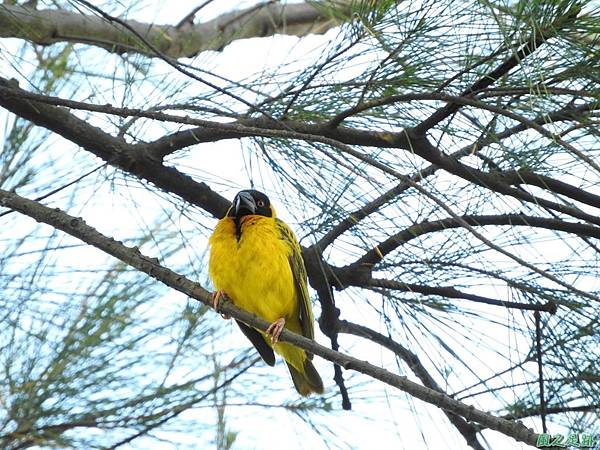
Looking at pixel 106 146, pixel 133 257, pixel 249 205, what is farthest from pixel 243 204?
pixel 133 257

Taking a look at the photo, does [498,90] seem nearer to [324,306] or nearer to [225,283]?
[324,306]

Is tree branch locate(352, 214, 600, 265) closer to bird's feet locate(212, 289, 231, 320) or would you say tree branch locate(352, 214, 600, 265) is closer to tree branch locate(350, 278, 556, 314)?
tree branch locate(350, 278, 556, 314)

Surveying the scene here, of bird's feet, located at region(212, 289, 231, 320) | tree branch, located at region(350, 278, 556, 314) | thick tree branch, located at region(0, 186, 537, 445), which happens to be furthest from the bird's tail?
thick tree branch, located at region(0, 186, 537, 445)

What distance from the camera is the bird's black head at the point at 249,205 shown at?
9.57 ft

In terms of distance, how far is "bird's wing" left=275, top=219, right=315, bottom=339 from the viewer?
2.92 meters

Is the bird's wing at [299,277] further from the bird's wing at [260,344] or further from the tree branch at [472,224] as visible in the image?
the tree branch at [472,224]

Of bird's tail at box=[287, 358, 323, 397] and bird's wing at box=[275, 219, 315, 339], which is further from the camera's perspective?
bird's tail at box=[287, 358, 323, 397]

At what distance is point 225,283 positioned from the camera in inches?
116

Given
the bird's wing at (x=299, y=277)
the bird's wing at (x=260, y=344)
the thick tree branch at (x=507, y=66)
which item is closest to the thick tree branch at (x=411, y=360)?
the bird's wing at (x=299, y=277)

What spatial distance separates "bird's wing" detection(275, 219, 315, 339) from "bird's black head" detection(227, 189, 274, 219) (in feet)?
0.28

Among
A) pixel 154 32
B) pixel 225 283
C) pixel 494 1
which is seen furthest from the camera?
pixel 154 32

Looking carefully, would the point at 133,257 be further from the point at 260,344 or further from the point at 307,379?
the point at 307,379

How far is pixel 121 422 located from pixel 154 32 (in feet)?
6.66

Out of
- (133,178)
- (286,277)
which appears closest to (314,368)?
(286,277)
